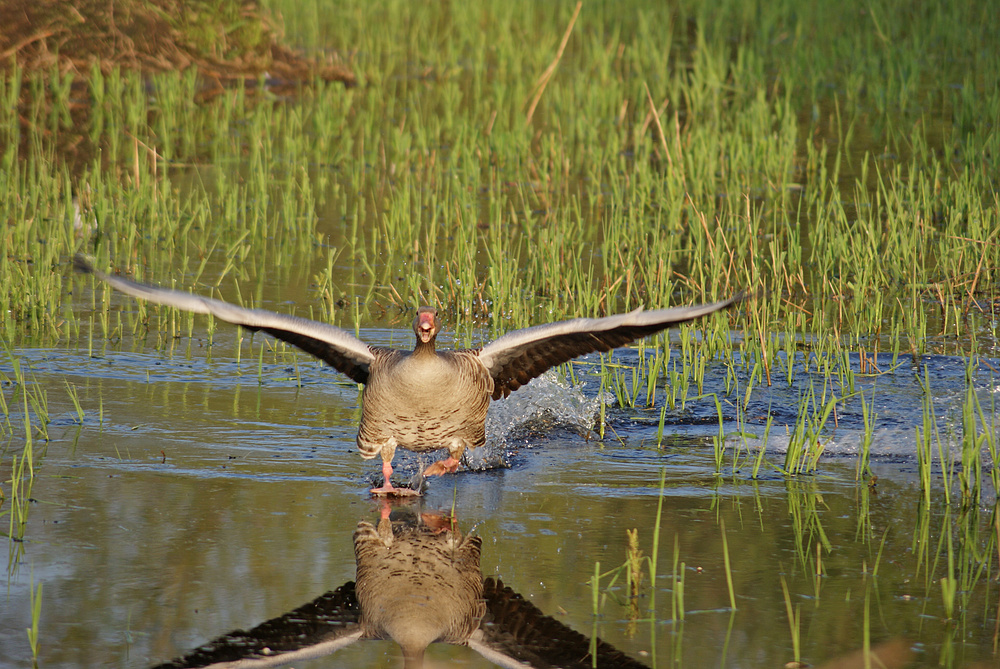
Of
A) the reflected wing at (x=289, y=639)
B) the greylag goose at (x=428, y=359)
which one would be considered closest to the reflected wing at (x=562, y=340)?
the greylag goose at (x=428, y=359)

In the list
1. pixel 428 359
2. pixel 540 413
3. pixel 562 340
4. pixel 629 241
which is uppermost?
pixel 629 241

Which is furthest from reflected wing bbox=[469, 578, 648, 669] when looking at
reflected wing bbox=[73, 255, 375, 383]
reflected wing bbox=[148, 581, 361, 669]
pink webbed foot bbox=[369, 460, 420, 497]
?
reflected wing bbox=[73, 255, 375, 383]

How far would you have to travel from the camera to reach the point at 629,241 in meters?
9.11

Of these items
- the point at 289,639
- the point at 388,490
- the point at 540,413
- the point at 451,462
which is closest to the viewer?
the point at 289,639

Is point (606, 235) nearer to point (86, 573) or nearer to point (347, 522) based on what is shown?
point (347, 522)

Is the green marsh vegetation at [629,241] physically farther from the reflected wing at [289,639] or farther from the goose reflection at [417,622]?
the reflected wing at [289,639]

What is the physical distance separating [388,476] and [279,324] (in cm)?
86

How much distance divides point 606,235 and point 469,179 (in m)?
2.75

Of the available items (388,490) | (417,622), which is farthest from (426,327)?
(417,622)

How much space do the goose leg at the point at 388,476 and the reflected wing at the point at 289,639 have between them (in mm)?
1086

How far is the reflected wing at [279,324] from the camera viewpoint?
16.3 feet

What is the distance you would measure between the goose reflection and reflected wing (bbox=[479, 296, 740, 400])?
0.98m

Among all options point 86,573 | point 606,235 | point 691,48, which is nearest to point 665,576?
point 86,573

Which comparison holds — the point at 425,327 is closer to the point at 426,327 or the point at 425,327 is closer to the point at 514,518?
the point at 426,327
